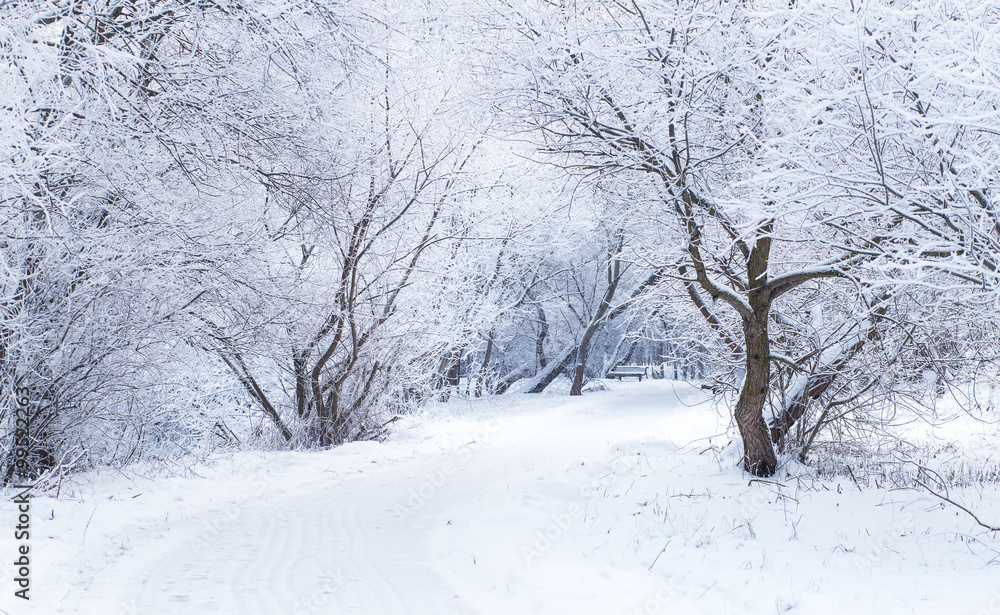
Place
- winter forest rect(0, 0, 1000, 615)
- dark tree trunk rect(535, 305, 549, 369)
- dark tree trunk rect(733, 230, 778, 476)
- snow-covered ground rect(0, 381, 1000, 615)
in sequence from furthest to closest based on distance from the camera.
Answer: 1. dark tree trunk rect(535, 305, 549, 369)
2. dark tree trunk rect(733, 230, 778, 476)
3. winter forest rect(0, 0, 1000, 615)
4. snow-covered ground rect(0, 381, 1000, 615)

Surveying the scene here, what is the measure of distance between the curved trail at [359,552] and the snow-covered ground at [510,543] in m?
0.02

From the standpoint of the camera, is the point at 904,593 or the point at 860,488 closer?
the point at 904,593

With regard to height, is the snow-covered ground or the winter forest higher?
the winter forest

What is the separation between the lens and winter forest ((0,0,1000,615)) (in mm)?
4465

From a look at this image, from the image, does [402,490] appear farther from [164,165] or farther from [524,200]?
[524,200]

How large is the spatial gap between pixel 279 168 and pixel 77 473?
411cm

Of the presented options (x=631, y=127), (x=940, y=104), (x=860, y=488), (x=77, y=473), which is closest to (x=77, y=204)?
(x=77, y=473)

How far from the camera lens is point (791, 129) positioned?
5668mm
